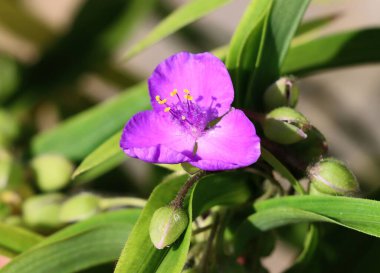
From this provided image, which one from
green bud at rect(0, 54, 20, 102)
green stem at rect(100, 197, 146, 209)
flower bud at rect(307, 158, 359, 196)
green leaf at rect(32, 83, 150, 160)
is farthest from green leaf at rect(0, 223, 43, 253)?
green bud at rect(0, 54, 20, 102)

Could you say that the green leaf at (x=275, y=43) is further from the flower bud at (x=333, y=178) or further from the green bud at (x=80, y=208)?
the green bud at (x=80, y=208)

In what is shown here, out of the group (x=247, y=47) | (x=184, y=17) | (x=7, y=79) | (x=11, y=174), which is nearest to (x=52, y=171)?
(x=11, y=174)

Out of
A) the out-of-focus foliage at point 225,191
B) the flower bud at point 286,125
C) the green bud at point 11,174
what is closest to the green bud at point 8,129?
the out-of-focus foliage at point 225,191

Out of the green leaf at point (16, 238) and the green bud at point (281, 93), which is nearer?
the green bud at point (281, 93)

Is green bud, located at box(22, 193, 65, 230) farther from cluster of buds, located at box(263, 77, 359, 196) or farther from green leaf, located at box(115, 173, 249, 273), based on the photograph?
cluster of buds, located at box(263, 77, 359, 196)

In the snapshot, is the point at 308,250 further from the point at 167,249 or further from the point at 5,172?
the point at 5,172

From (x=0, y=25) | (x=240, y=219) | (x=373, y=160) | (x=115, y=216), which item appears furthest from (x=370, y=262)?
(x=0, y=25)

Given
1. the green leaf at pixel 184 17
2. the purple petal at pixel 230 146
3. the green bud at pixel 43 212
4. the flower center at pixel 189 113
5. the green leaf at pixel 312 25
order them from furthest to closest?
the green leaf at pixel 312 25 → the green bud at pixel 43 212 → the green leaf at pixel 184 17 → the flower center at pixel 189 113 → the purple petal at pixel 230 146
